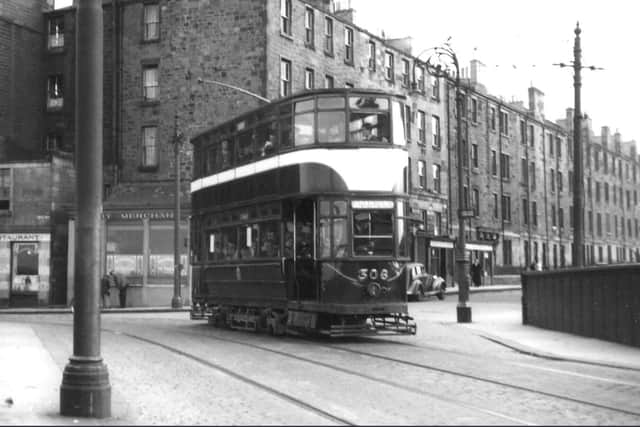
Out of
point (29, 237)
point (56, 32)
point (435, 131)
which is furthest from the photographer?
point (435, 131)

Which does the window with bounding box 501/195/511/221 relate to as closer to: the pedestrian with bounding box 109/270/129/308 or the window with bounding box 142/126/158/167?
the window with bounding box 142/126/158/167

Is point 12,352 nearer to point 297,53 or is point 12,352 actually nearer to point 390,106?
point 390,106

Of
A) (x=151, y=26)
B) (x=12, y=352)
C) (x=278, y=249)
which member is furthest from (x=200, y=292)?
(x=151, y=26)

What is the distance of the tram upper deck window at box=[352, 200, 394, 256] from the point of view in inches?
728

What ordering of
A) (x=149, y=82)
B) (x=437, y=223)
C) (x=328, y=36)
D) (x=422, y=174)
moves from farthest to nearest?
(x=437, y=223), (x=422, y=174), (x=328, y=36), (x=149, y=82)

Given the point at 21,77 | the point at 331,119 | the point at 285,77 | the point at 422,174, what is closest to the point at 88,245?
the point at 331,119

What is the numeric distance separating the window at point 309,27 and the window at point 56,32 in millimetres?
12447

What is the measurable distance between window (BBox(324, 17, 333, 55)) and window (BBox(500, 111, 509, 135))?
2207 cm

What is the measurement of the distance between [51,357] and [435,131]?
41458 mm

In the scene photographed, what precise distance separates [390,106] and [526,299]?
8.06 metres

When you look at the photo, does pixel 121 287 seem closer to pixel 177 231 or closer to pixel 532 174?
pixel 177 231

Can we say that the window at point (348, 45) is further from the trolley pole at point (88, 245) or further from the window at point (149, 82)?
the trolley pole at point (88, 245)

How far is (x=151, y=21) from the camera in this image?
42906mm

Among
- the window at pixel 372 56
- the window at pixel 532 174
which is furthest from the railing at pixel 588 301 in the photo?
the window at pixel 532 174
